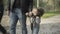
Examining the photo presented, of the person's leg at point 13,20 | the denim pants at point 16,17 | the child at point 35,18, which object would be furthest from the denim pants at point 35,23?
the person's leg at point 13,20

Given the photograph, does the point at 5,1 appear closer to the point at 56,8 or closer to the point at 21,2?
the point at 21,2

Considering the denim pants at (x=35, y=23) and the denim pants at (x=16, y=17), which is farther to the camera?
the denim pants at (x=35, y=23)

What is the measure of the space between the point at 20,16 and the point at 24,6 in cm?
25

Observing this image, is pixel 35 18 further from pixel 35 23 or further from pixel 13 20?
pixel 13 20

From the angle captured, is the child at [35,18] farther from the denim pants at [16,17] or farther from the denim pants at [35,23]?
the denim pants at [16,17]

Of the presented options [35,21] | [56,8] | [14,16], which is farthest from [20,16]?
[56,8]

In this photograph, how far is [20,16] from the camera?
5.82 meters

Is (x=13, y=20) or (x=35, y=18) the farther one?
(x=35, y=18)

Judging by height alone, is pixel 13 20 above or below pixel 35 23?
above

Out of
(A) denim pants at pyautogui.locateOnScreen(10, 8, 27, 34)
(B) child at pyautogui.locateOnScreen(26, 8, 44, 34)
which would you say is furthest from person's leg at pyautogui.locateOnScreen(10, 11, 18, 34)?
(B) child at pyautogui.locateOnScreen(26, 8, 44, 34)

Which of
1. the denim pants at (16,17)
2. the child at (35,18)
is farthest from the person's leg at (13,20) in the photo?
the child at (35,18)

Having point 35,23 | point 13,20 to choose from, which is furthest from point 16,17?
point 35,23

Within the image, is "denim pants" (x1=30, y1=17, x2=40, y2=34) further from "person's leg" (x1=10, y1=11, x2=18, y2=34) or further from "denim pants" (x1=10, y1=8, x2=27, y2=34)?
"person's leg" (x1=10, y1=11, x2=18, y2=34)

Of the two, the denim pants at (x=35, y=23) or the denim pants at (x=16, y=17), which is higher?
the denim pants at (x=16, y=17)
